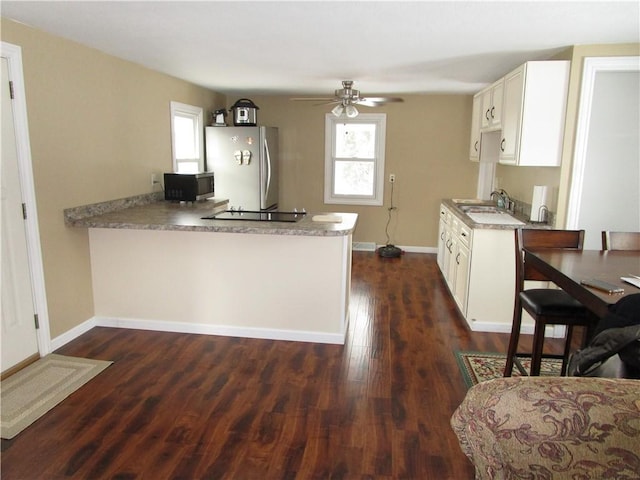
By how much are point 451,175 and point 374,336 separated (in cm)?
351

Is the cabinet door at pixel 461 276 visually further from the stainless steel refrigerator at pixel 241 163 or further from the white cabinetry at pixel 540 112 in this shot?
the stainless steel refrigerator at pixel 241 163

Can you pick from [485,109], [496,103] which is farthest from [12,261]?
[485,109]

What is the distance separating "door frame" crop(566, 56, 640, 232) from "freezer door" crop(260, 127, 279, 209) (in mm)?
3511

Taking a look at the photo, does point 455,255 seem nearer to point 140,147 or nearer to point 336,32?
point 336,32

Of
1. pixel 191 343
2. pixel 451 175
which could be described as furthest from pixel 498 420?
pixel 451 175

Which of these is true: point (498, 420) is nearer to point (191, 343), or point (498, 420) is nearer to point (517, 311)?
point (517, 311)

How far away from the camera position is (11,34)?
2.71 m

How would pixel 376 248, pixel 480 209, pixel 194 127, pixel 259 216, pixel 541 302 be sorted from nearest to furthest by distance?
1. pixel 541 302
2. pixel 259 216
3. pixel 480 209
4. pixel 194 127
5. pixel 376 248

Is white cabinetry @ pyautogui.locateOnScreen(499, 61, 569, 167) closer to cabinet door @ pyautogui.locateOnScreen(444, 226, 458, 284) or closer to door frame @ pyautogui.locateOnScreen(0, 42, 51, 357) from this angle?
cabinet door @ pyautogui.locateOnScreen(444, 226, 458, 284)

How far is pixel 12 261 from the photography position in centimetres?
282

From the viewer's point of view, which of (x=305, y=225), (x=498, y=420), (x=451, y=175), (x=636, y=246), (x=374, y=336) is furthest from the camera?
(x=451, y=175)

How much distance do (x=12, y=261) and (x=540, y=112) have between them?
3.90m

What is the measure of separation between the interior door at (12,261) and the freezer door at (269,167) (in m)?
3.07

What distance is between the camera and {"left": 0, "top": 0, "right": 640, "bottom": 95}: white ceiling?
7.88ft
